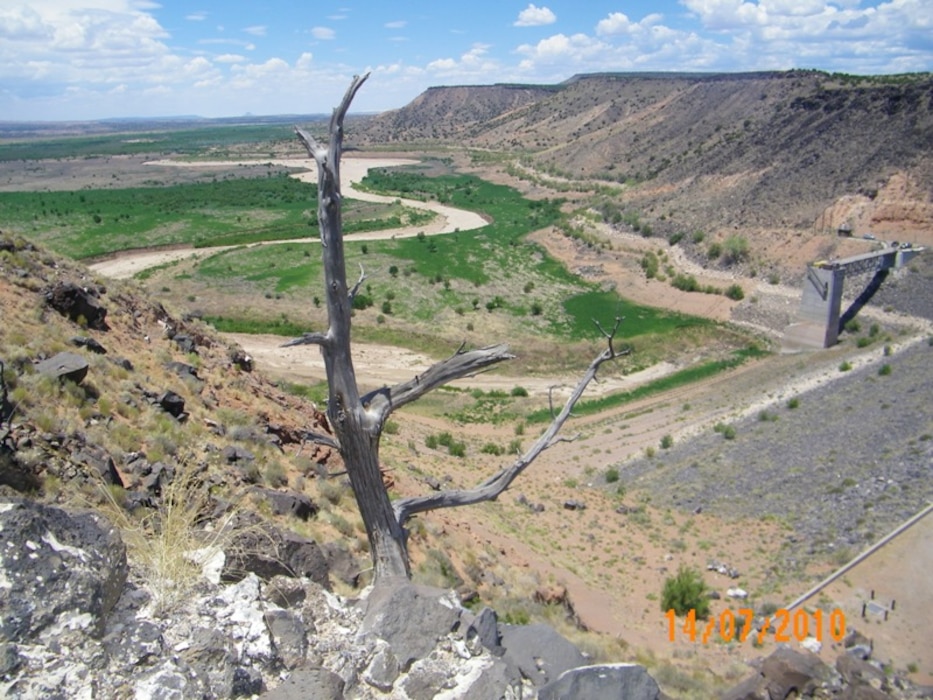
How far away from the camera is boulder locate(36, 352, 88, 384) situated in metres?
12.1

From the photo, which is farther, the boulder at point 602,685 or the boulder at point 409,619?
the boulder at point 602,685

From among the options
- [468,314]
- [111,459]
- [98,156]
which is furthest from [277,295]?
[98,156]

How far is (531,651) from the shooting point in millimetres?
6855

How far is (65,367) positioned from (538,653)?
30.8ft

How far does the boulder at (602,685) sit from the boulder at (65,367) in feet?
31.7

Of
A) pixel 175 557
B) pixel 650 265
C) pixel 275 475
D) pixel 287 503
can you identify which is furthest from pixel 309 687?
pixel 650 265

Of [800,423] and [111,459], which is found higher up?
[111,459]

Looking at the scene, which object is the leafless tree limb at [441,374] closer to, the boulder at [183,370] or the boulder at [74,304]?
the boulder at [183,370]

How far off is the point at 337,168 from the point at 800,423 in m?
28.5

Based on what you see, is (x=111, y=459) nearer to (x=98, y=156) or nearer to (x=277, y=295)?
(x=277, y=295)

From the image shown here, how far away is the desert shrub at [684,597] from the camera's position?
56.1 feet

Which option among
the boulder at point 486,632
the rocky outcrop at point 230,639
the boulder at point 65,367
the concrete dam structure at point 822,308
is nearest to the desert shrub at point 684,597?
the rocky outcrop at point 230,639
